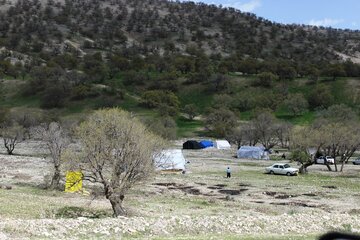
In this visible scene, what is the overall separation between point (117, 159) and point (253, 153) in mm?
62043

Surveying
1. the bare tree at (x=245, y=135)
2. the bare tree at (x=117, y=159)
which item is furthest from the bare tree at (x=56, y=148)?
the bare tree at (x=245, y=135)

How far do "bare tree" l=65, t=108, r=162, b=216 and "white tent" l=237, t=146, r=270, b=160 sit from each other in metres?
58.0

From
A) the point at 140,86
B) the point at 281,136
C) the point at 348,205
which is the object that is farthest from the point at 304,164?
the point at 140,86

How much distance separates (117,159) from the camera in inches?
1151

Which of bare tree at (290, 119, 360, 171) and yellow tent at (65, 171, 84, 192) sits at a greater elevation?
bare tree at (290, 119, 360, 171)

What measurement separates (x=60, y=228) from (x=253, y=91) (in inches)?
5412

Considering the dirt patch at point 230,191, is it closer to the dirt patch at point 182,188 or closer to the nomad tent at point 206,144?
the dirt patch at point 182,188

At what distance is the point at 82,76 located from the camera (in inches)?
6314

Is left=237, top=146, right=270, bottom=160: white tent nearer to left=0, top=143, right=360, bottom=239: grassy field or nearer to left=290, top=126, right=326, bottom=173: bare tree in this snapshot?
left=0, top=143, right=360, bottom=239: grassy field

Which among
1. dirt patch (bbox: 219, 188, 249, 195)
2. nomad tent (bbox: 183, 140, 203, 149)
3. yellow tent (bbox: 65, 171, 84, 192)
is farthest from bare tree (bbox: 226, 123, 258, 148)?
yellow tent (bbox: 65, 171, 84, 192)

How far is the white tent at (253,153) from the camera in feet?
290

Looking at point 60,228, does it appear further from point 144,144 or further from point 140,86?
point 140,86

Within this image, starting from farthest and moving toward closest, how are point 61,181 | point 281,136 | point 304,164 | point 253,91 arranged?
point 253,91, point 281,136, point 304,164, point 61,181

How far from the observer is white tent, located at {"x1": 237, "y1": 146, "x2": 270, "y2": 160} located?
290ft
